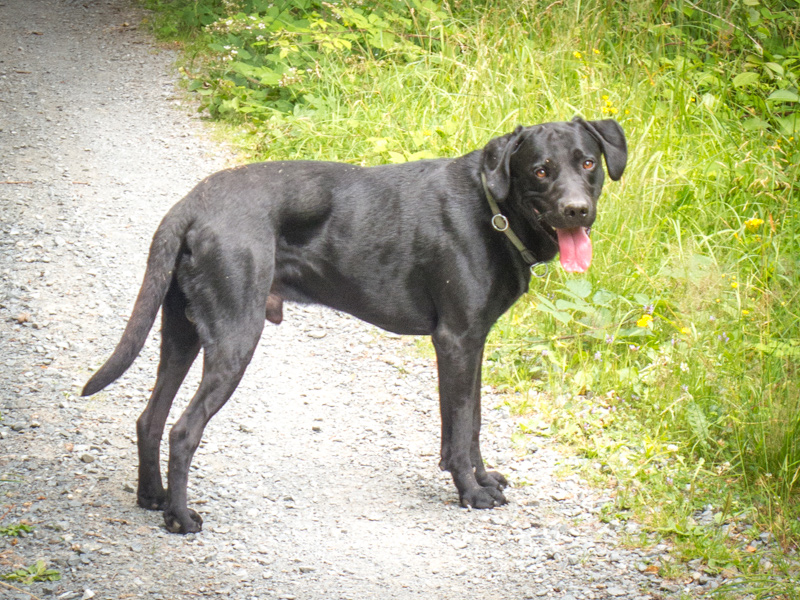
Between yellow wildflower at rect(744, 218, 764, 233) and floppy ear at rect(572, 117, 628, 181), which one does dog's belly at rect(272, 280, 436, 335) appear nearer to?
floppy ear at rect(572, 117, 628, 181)

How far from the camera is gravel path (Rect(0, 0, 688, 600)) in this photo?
3023 mm

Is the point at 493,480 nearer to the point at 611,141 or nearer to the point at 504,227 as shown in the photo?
the point at 504,227

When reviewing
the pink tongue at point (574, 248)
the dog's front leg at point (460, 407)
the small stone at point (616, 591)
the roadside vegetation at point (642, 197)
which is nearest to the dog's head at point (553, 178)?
the pink tongue at point (574, 248)

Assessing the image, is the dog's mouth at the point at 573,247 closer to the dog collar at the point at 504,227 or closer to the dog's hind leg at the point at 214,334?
the dog collar at the point at 504,227

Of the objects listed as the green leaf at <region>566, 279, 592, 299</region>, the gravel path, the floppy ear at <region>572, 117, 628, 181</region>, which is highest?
the floppy ear at <region>572, 117, 628, 181</region>

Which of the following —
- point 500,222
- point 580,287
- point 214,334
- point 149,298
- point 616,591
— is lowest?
point 616,591

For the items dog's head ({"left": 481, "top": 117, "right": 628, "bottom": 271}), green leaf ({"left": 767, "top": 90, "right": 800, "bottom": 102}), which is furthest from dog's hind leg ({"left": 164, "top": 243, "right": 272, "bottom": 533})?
green leaf ({"left": 767, "top": 90, "right": 800, "bottom": 102})

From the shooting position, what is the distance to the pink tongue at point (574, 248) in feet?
11.1

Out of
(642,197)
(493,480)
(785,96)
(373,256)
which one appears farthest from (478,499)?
(785,96)

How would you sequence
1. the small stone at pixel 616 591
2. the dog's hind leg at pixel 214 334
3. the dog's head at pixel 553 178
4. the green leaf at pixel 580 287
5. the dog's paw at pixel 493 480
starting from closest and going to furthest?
the small stone at pixel 616 591 < the dog's hind leg at pixel 214 334 < the dog's head at pixel 553 178 < the dog's paw at pixel 493 480 < the green leaf at pixel 580 287

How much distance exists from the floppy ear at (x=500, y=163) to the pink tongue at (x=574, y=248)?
0.29 meters

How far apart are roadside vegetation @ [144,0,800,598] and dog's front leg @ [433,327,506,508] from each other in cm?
59

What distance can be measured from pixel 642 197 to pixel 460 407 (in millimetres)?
2254

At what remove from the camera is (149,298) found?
3184 millimetres
